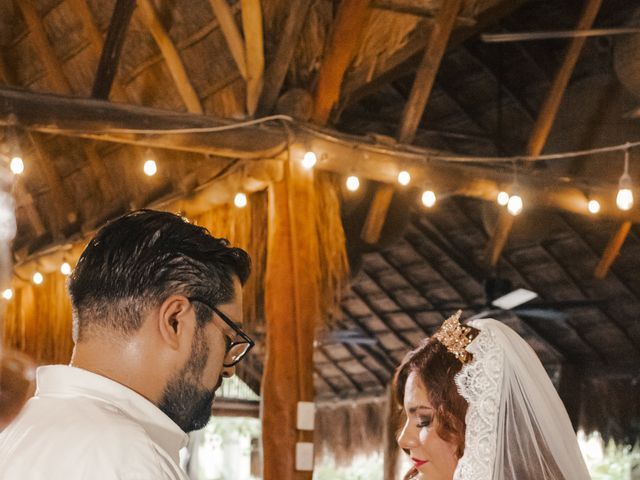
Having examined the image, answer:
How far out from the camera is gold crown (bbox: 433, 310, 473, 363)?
2.86 metres

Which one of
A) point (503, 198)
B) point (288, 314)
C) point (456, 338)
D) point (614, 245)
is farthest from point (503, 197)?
point (456, 338)

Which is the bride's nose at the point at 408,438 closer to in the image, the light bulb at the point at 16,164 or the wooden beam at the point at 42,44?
the light bulb at the point at 16,164

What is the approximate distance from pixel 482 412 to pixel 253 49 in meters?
3.30

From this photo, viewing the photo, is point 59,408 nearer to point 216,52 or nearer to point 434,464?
point 434,464

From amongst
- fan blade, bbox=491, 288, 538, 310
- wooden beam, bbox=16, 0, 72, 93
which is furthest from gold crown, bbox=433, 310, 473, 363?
wooden beam, bbox=16, 0, 72, 93

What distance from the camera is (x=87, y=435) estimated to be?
1327 millimetres

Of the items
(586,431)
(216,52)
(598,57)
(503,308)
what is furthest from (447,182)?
(586,431)

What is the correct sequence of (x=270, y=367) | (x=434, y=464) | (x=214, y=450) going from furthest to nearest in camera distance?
1. (x=214, y=450)
2. (x=270, y=367)
3. (x=434, y=464)

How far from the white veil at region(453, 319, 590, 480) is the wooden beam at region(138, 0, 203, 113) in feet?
11.8

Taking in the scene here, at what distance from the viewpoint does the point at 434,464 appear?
2840 mm

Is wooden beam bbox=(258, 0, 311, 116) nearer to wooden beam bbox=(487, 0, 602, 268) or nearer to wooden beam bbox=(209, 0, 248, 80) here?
wooden beam bbox=(209, 0, 248, 80)

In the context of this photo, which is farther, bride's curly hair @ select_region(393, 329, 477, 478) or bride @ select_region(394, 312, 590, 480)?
bride's curly hair @ select_region(393, 329, 477, 478)

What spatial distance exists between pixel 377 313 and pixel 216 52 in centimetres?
685

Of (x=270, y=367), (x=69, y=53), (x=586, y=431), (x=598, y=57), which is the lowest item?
(x=270, y=367)
